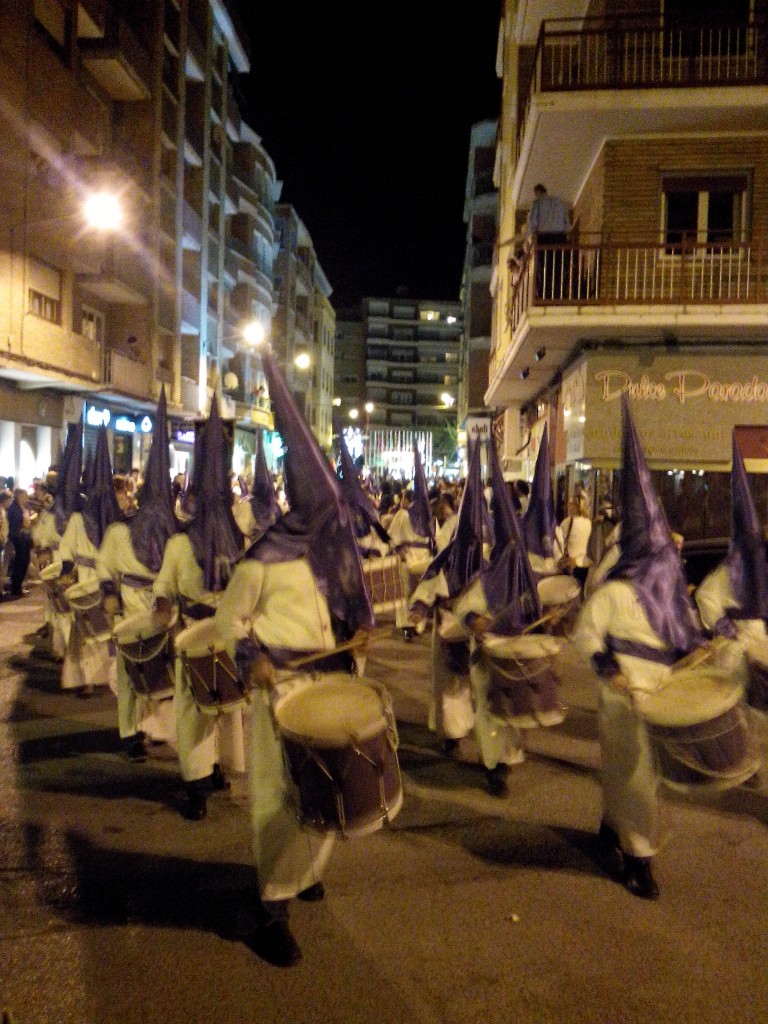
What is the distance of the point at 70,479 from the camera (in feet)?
31.0

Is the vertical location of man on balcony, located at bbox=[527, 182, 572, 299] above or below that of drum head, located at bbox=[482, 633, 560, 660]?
above

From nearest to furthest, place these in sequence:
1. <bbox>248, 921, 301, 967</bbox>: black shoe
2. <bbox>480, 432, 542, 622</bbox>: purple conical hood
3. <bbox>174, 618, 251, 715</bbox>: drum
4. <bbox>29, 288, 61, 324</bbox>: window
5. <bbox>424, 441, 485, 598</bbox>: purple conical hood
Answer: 1. <bbox>248, 921, 301, 967</bbox>: black shoe
2. <bbox>174, 618, 251, 715</bbox>: drum
3. <bbox>480, 432, 542, 622</bbox>: purple conical hood
4. <bbox>424, 441, 485, 598</bbox>: purple conical hood
5. <bbox>29, 288, 61, 324</bbox>: window

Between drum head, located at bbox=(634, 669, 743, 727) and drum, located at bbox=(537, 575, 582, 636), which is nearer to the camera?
drum head, located at bbox=(634, 669, 743, 727)

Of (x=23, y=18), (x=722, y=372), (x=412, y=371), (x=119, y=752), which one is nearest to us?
(x=119, y=752)

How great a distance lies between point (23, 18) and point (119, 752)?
20.5 m


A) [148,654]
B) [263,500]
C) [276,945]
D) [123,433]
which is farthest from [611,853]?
[123,433]

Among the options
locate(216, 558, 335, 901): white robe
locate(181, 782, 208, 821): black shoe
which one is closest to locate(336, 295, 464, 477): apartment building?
locate(181, 782, 208, 821): black shoe

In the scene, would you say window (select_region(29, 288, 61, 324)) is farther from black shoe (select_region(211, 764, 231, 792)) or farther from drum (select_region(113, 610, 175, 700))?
black shoe (select_region(211, 764, 231, 792))

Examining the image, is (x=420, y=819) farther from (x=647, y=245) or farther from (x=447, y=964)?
(x=647, y=245)

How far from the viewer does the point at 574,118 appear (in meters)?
14.6

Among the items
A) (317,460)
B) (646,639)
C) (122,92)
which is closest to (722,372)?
(646,639)

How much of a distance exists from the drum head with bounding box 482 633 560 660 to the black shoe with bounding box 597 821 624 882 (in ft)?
3.76

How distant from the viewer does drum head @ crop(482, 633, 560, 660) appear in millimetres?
5500

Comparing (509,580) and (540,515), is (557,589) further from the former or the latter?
(509,580)
